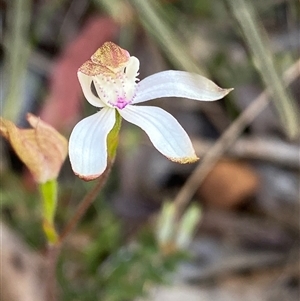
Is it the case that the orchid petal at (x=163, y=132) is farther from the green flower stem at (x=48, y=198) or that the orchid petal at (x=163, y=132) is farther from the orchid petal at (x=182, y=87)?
the green flower stem at (x=48, y=198)

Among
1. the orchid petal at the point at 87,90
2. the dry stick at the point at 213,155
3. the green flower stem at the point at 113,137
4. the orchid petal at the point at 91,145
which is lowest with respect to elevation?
the orchid petal at the point at 91,145

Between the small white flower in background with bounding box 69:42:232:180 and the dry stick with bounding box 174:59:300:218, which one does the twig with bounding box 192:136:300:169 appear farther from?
the small white flower in background with bounding box 69:42:232:180

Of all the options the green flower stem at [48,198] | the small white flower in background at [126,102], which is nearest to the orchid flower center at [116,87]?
the small white flower in background at [126,102]

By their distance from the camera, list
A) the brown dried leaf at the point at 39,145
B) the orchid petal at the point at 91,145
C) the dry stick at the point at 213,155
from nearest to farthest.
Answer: the orchid petal at the point at 91,145
the brown dried leaf at the point at 39,145
the dry stick at the point at 213,155

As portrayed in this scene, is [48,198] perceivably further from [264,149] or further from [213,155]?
[264,149]

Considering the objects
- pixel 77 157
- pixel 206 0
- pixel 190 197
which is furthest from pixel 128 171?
pixel 77 157

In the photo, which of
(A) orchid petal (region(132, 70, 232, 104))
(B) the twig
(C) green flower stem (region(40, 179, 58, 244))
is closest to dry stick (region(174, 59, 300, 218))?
(B) the twig

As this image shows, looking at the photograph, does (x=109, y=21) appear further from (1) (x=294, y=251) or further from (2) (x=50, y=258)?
(2) (x=50, y=258)

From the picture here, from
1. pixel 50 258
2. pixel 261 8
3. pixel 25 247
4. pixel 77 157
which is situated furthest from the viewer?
pixel 261 8
